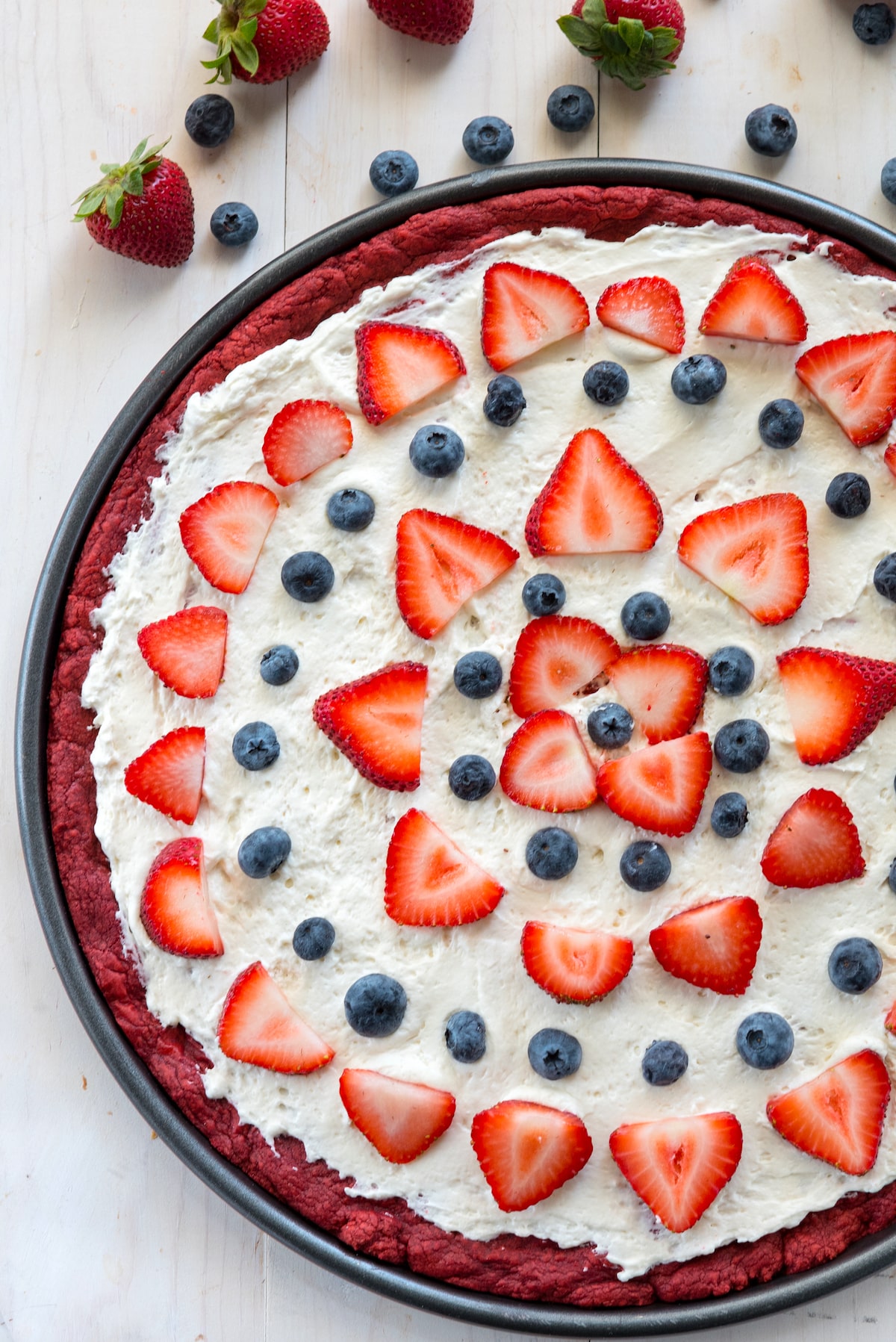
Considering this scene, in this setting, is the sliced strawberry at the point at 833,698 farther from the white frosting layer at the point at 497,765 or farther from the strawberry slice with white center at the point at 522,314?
the strawberry slice with white center at the point at 522,314

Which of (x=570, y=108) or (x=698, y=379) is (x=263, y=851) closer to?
(x=698, y=379)

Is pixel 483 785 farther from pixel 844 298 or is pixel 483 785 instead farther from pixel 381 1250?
pixel 844 298

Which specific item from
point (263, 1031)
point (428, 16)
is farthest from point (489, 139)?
→ point (263, 1031)

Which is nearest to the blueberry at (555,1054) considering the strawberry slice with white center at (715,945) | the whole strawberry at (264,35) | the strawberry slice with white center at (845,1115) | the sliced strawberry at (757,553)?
the strawberry slice with white center at (715,945)

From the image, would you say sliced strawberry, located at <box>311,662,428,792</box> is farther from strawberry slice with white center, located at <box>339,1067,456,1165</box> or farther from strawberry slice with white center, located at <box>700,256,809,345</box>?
strawberry slice with white center, located at <box>700,256,809,345</box>

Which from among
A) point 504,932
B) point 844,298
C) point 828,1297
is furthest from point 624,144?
point 828,1297

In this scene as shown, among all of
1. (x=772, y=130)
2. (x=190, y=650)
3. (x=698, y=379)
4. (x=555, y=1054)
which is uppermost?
(x=772, y=130)
